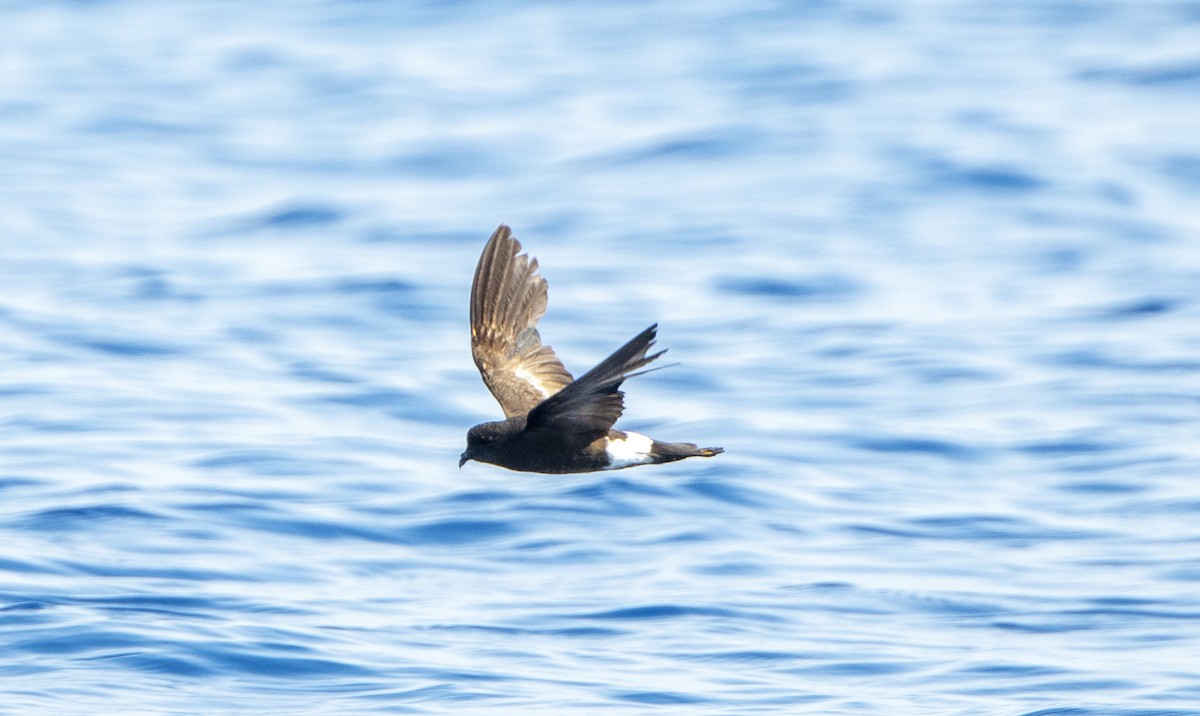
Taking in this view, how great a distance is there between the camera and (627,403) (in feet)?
41.2

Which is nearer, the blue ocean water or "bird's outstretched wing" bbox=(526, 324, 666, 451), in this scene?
"bird's outstretched wing" bbox=(526, 324, 666, 451)

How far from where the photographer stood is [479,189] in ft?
59.5

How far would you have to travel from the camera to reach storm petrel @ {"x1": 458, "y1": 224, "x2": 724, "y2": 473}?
6.22m

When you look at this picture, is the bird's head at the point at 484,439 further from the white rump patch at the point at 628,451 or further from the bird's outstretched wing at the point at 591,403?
the white rump patch at the point at 628,451

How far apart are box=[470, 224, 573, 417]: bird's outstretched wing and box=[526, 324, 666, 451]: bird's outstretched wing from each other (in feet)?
3.08

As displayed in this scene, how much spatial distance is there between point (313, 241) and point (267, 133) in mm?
4676

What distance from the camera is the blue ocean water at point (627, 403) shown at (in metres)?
8.67

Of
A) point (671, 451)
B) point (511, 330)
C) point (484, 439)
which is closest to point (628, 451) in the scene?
point (671, 451)

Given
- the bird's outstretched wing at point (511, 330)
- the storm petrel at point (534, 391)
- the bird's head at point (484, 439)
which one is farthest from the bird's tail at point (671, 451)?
the bird's outstretched wing at point (511, 330)

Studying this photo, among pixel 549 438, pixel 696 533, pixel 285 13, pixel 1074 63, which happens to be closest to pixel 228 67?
pixel 285 13

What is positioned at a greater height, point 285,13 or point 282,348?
point 285,13

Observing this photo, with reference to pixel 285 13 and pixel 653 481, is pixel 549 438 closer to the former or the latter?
pixel 653 481

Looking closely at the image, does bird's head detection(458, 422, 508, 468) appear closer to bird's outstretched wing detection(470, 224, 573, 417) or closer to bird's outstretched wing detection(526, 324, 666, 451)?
bird's outstretched wing detection(526, 324, 666, 451)

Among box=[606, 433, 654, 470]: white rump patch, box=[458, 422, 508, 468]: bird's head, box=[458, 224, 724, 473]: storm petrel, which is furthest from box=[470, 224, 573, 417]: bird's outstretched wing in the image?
box=[606, 433, 654, 470]: white rump patch
